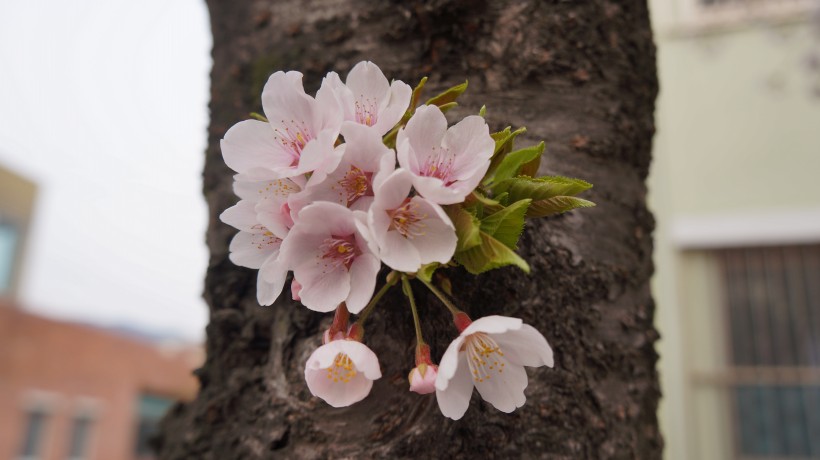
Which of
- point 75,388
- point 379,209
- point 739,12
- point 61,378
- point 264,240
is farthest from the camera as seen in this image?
point 75,388

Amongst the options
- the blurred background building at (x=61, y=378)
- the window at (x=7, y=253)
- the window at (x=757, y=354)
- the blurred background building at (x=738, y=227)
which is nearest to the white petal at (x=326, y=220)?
the blurred background building at (x=738, y=227)

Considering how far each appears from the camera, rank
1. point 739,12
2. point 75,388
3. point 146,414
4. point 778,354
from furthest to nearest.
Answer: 1. point 146,414
2. point 75,388
3. point 739,12
4. point 778,354

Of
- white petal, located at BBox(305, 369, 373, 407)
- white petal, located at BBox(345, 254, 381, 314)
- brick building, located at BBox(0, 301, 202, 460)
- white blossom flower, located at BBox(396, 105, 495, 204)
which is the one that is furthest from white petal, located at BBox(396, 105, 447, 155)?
brick building, located at BBox(0, 301, 202, 460)

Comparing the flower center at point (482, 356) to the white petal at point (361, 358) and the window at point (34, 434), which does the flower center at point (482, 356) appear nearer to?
the white petal at point (361, 358)

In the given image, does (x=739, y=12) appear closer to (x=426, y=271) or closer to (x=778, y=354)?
(x=778, y=354)

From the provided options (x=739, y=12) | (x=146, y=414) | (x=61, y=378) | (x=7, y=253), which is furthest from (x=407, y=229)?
(x=146, y=414)

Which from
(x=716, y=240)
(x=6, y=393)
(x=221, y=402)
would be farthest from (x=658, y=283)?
(x=6, y=393)

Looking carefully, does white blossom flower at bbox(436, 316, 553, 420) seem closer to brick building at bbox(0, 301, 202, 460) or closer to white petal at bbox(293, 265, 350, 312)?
white petal at bbox(293, 265, 350, 312)
